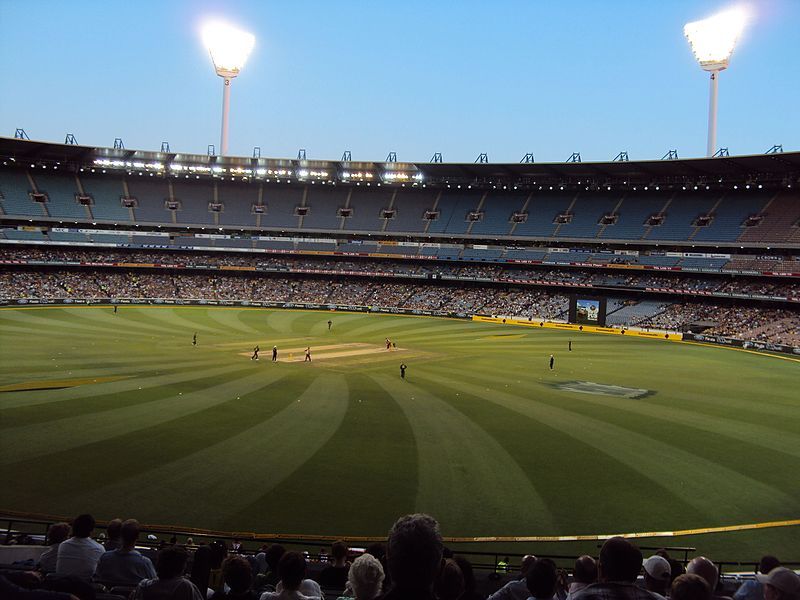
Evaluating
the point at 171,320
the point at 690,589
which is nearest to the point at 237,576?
the point at 690,589

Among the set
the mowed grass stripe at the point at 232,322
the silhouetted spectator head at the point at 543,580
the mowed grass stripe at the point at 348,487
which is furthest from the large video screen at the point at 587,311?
the silhouetted spectator head at the point at 543,580

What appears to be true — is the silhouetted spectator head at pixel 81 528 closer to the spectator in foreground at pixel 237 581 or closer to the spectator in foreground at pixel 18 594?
the spectator in foreground at pixel 237 581

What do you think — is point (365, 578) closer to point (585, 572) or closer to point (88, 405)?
point (585, 572)

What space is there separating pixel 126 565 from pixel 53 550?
4.76 ft

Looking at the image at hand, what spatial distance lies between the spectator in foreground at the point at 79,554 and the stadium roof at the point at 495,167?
2847 inches

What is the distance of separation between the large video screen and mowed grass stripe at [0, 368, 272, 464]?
165 ft

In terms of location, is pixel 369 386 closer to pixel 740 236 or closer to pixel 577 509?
pixel 577 509

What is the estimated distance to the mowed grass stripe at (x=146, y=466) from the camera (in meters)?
16.5

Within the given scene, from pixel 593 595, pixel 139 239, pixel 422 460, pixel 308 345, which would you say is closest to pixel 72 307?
pixel 139 239

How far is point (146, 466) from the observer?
1867 centimetres

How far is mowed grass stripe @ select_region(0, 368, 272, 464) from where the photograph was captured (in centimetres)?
2025

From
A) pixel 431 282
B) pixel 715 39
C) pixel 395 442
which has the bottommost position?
pixel 395 442

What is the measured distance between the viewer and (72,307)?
224 feet

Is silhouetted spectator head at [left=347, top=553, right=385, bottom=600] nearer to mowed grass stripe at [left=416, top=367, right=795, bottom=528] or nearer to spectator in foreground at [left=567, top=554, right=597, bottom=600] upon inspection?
spectator in foreground at [left=567, top=554, right=597, bottom=600]
